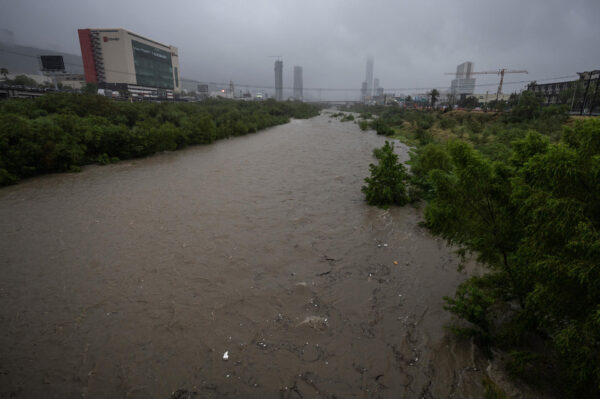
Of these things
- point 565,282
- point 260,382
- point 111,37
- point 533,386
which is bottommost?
point 260,382

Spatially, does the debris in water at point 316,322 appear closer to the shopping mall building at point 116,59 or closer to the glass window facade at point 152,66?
the shopping mall building at point 116,59

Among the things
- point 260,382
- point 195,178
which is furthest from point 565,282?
point 195,178

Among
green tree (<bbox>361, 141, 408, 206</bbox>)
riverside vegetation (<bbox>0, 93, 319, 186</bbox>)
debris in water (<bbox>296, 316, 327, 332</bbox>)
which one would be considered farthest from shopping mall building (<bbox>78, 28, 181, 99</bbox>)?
debris in water (<bbox>296, 316, 327, 332</bbox>)

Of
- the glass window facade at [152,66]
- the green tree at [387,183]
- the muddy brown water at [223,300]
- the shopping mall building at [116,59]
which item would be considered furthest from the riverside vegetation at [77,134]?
the glass window facade at [152,66]

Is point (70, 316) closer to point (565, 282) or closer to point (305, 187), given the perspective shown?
point (565, 282)

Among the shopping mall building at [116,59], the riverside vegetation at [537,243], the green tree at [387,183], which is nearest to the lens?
the riverside vegetation at [537,243]

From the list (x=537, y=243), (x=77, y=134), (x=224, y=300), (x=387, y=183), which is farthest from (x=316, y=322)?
(x=77, y=134)

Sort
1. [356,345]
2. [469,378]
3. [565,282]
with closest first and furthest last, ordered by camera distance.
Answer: [565,282] < [469,378] < [356,345]
